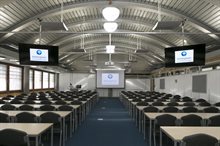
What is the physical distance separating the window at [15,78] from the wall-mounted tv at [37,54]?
9370mm

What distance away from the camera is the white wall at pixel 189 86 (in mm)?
12404

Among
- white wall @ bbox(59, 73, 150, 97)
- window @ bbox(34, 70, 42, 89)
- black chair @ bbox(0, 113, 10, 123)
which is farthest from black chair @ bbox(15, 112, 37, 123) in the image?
white wall @ bbox(59, 73, 150, 97)

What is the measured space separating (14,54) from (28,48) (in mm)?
6062

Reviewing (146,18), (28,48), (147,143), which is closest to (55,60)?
(28,48)

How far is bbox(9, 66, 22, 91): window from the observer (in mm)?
19125

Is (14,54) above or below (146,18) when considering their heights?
below

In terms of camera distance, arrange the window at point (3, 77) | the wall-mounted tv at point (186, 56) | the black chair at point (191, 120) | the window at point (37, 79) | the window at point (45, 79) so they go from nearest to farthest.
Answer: the black chair at point (191, 120) → the wall-mounted tv at point (186, 56) → the window at point (3, 77) → the window at point (37, 79) → the window at point (45, 79)

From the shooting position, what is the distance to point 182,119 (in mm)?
6625

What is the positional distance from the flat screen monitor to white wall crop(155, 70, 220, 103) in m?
4.70

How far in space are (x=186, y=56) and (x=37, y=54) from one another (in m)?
5.48

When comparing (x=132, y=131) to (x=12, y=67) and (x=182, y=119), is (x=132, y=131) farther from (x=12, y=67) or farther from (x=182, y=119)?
(x=12, y=67)

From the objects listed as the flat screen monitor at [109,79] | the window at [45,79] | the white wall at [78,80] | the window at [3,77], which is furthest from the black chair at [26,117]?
the white wall at [78,80]

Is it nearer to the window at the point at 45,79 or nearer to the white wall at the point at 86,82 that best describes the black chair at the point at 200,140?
the window at the point at 45,79

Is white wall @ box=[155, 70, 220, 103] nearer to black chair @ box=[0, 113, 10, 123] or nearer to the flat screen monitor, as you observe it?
the flat screen monitor
